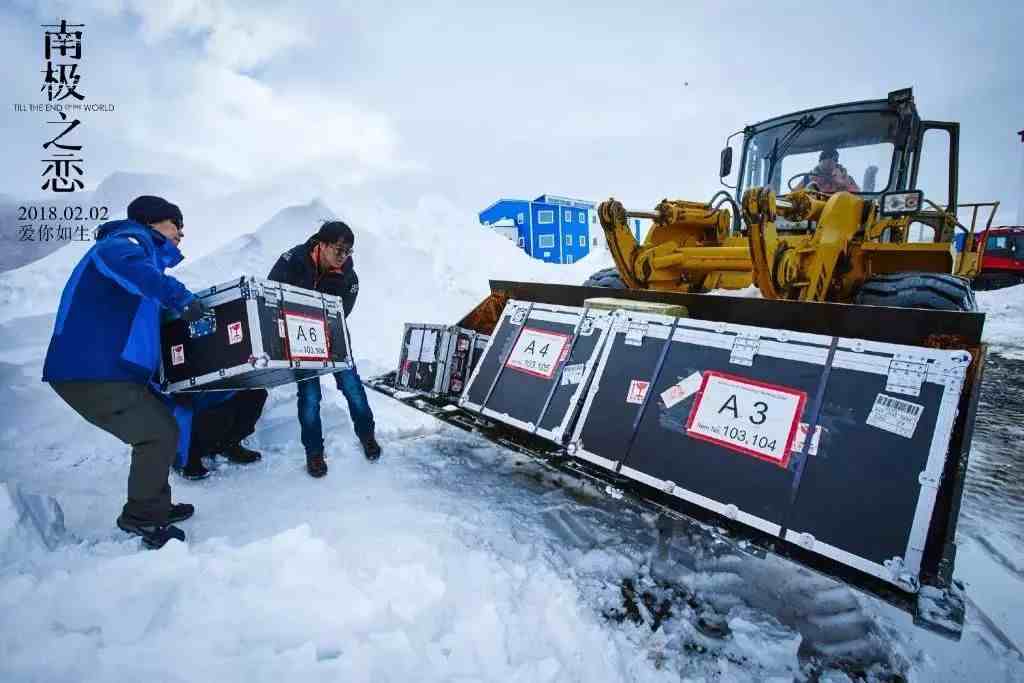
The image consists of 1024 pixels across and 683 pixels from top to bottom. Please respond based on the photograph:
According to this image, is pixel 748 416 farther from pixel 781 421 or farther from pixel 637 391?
pixel 637 391

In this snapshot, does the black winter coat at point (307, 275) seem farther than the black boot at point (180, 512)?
Yes

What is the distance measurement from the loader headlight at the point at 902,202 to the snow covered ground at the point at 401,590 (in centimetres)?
290

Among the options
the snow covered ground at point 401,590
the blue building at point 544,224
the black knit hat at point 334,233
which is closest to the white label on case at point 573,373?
the snow covered ground at point 401,590

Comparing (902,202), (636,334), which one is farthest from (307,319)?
(902,202)

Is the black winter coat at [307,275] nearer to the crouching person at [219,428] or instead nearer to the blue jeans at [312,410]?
→ the blue jeans at [312,410]

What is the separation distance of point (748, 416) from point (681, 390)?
0.40 meters

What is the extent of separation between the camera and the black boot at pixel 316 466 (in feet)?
11.7

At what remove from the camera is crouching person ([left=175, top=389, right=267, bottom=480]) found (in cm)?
343

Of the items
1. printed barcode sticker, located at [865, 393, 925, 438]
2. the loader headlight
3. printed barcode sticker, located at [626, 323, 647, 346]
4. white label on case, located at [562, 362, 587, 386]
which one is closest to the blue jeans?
white label on case, located at [562, 362, 587, 386]

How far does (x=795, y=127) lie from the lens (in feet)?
18.5

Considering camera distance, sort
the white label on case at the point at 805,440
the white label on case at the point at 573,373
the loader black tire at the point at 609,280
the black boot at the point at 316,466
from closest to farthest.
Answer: the white label on case at the point at 805,440 < the white label on case at the point at 573,373 < the black boot at the point at 316,466 < the loader black tire at the point at 609,280

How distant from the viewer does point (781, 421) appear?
97.2 inches

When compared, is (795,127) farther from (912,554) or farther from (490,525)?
(490,525)

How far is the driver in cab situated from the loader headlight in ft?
2.52
